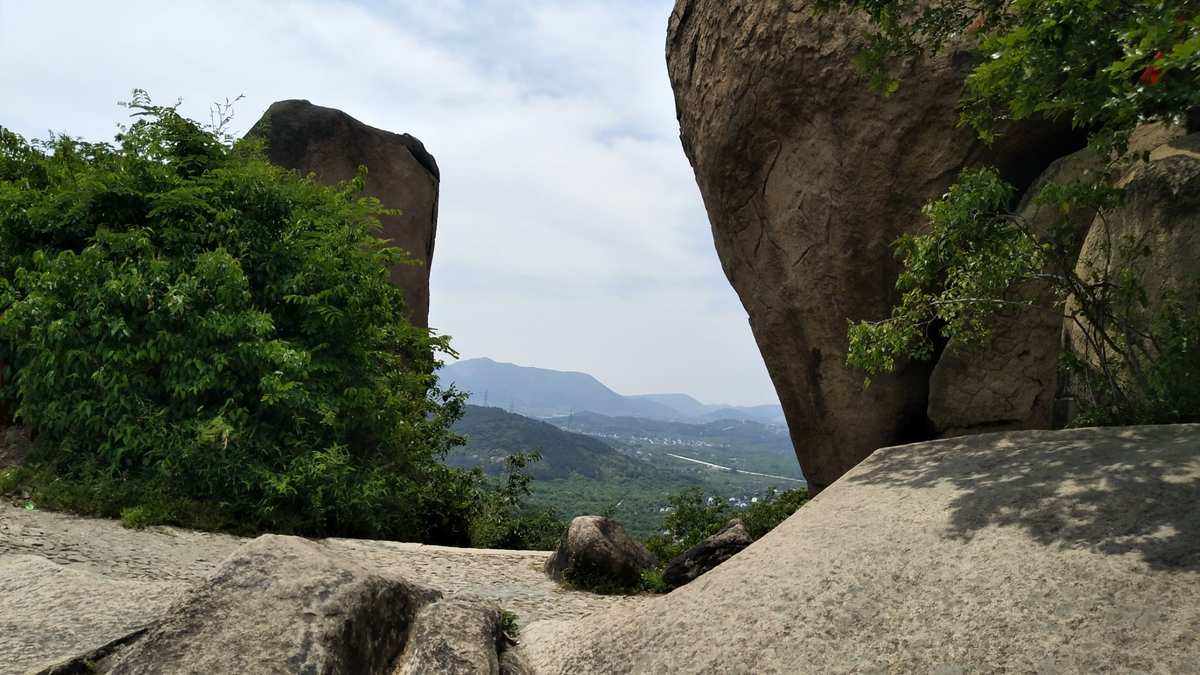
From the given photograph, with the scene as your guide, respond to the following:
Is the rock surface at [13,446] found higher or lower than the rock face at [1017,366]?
lower

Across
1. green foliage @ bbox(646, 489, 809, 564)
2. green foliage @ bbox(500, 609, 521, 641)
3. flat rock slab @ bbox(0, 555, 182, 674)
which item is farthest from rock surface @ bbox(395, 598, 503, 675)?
green foliage @ bbox(646, 489, 809, 564)

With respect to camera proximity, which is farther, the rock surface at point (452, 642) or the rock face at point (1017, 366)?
the rock face at point (1017, 366)

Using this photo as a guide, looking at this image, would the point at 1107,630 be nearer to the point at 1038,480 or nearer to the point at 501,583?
the point at 1038,480

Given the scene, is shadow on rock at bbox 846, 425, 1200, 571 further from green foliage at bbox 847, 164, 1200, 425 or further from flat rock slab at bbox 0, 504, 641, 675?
flat rock slab at bbox 0, 504, 641, 675

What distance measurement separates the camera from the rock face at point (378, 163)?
77.0ft

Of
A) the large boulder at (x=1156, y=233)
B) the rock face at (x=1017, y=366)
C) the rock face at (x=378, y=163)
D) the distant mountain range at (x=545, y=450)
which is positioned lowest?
the distant mountain range at (x=545, y=450)

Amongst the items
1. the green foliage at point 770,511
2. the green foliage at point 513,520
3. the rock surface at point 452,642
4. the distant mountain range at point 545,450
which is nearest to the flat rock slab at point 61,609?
the rock surface at point 452,642

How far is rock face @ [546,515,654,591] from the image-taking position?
35.8 feet

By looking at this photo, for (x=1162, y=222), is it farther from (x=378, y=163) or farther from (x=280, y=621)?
(x=378, y=163)

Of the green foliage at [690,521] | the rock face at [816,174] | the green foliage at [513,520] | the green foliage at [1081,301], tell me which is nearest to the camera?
the green foliage at [1081,301]

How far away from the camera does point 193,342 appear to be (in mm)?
11992

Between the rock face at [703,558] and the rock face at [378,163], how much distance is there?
1384cm

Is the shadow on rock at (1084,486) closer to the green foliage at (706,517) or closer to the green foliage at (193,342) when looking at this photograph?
the green foliage at (706,517)

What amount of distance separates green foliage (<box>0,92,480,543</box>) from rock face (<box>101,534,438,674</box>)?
633 centimetres
